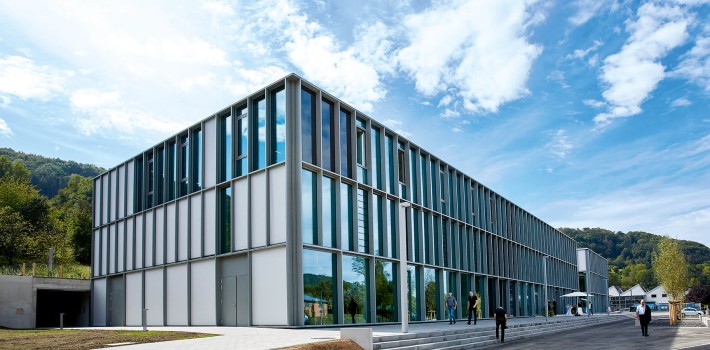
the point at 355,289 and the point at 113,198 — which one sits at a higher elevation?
the point at 113,198

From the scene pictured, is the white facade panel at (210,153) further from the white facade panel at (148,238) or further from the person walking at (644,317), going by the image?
the person walking at (644,317)

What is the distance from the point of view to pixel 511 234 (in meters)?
51.3

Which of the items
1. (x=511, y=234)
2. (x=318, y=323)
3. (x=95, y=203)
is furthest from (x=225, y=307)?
(x=511, y=234)

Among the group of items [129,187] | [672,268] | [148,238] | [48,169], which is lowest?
[672,268]

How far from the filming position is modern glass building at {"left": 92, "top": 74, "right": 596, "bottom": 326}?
79.5 ft

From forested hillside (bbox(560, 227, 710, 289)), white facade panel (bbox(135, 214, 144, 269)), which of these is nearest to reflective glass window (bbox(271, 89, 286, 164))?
white facade panel (bbox(135, 214, 144, 269))

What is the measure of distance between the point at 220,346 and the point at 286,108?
11.2m

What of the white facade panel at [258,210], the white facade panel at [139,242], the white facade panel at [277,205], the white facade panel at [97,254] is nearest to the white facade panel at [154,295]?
the white facade panel at [139,242]

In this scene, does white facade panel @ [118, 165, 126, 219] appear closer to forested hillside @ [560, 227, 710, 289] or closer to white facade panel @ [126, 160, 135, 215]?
white facade panel @ [126, 160, 135, 215]

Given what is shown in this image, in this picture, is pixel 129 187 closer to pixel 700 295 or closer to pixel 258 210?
pixel 258 210

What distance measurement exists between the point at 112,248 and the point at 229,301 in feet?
46.8

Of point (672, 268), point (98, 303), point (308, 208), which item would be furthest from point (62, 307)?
point (672, 268)

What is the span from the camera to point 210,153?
2862 cm

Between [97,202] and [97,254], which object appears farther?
[97,202]
